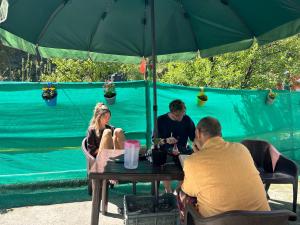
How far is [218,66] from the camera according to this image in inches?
376

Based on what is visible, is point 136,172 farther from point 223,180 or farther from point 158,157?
point 223,180

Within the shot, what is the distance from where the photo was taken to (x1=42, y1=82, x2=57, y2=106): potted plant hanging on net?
5.27m

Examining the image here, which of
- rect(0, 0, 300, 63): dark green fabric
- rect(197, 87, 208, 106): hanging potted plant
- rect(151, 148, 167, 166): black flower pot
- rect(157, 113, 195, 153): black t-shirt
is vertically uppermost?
rect(0, 0, 300, 63): dark green fabric

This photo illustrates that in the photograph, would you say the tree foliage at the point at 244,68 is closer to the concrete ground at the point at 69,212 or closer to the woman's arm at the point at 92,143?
the concrete ground at the point at 69,212

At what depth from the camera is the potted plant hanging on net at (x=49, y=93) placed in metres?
5.27

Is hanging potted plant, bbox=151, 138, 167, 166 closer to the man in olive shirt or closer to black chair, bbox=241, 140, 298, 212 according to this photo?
the man in olive shirt

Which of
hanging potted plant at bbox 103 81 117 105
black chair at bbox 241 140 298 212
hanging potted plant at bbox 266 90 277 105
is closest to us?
black chair at bbox 241 140 298 212

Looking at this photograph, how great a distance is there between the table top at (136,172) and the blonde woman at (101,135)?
1.10 meters

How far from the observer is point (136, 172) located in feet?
10.1

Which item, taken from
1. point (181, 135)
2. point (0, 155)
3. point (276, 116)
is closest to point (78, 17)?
point (181, 135)

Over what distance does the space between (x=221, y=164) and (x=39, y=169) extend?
371 centimetres

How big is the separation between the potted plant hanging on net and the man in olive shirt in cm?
318

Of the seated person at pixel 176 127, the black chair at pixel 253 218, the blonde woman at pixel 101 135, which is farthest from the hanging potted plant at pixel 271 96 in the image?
the black chair at pixel 253 218

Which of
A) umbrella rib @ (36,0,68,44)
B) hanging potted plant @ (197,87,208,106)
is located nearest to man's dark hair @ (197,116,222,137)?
umbrella rib @ (36,0,68,44)
